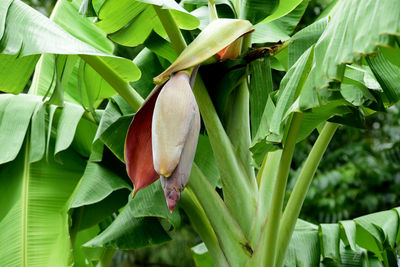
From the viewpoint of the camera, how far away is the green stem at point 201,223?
42.6 inches

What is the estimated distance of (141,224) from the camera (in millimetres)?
1155

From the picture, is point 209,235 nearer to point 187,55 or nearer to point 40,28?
point 187,55

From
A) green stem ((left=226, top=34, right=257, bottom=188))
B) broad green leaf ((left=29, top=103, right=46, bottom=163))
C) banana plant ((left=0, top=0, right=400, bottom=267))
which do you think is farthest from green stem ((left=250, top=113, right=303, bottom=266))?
broad green leaf ((left=29, top=103, right=46, bottom=163))

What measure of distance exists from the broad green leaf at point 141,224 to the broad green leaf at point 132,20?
333mm

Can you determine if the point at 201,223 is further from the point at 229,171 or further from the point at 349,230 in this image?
the point at 349,230

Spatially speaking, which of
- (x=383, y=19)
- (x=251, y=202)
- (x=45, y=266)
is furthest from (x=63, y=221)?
(x=383, y=19)

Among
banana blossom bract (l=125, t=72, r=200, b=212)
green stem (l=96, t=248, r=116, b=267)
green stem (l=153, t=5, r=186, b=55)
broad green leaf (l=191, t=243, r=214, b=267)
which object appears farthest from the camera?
broad green leaf (l=191, t=243, r=214, b=267)

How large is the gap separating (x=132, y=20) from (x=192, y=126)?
436 mm

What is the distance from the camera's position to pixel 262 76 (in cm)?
106

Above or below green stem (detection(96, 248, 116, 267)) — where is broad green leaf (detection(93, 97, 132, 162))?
above

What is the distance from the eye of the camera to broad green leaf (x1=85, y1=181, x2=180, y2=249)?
1.10 m

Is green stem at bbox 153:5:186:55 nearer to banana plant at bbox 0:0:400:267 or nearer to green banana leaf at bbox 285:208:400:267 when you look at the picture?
banana plant at bbox 0:0:400:267

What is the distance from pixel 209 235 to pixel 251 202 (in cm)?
12

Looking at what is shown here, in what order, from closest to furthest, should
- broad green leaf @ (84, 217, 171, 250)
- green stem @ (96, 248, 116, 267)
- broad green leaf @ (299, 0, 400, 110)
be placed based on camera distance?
broad green leaf @ (299, 0, 400, 110)
broad green leaf @ (84, 217, 171, 250)
green stem @ (96, 248, 116, 267)
